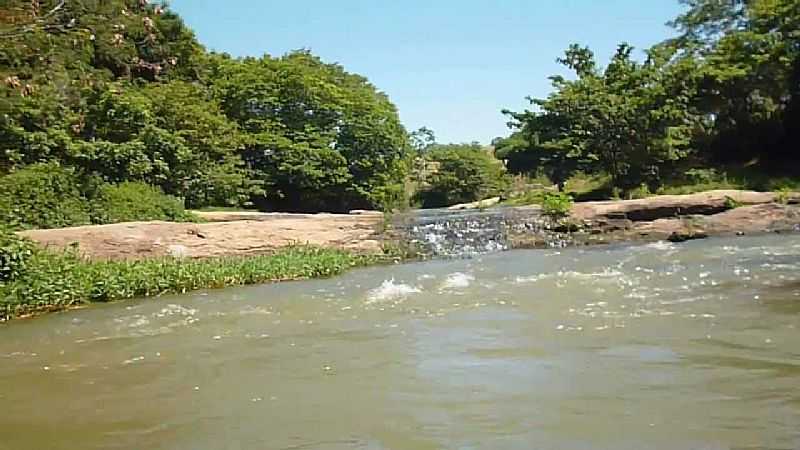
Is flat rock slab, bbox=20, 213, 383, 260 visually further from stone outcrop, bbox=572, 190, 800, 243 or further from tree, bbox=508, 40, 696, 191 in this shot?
tree, bbox=508, 40, 696, 191

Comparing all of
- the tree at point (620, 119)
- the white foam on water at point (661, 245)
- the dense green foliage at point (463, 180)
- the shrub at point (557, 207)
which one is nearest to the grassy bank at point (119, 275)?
the shrub at point (557, 207)

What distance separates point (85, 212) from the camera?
17234 millimetres

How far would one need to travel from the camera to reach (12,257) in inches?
433

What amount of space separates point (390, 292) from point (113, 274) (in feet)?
14.4

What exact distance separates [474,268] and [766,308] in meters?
6.32

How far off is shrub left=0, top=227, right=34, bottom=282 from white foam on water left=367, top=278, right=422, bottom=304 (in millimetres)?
4955

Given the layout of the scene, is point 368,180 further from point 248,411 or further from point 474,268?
point 248,411

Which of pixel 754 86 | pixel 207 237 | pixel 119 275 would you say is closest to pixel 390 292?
pixel 119 275

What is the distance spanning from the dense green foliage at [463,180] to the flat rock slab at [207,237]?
2810 centimetres

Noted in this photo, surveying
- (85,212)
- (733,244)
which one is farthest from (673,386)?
(85,212)

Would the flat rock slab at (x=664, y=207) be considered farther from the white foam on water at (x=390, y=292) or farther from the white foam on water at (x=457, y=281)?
the white foam on water at (x=390, y=292)

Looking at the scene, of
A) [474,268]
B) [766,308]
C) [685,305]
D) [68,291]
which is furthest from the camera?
[474,268]

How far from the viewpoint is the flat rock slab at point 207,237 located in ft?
45.0

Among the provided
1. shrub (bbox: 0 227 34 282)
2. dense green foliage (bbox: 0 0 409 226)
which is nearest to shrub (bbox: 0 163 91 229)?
dense green foliage (bbox: 0 0 409 226)
